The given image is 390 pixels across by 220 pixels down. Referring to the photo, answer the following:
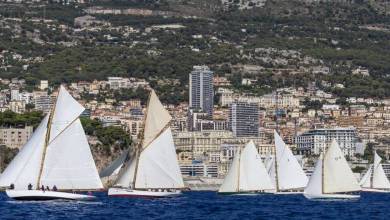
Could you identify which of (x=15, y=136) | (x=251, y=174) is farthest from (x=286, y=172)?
(x=15, y=136)

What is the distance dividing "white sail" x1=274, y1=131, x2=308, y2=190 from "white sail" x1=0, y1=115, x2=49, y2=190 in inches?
1252

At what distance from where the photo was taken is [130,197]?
89625 millimetres

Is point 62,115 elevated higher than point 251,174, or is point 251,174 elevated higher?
point 62,115

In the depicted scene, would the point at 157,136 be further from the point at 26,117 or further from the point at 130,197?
the point at 26,117

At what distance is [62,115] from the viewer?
76000 millimetres

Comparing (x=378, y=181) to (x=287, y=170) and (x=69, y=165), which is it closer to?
(x=287, y=170)

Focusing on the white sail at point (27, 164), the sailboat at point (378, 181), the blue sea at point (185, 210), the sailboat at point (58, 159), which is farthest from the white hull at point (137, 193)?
the sailboat at point (378, 181)

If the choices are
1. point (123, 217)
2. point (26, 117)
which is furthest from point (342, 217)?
point (26, 117)

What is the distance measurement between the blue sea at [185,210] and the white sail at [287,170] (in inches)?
427

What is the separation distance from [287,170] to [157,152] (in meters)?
22.2

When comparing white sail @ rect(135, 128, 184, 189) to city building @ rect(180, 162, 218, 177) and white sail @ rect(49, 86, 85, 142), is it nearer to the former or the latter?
white sail @ rect(49, 86, 85, 142)

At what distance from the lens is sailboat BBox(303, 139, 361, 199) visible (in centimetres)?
9231

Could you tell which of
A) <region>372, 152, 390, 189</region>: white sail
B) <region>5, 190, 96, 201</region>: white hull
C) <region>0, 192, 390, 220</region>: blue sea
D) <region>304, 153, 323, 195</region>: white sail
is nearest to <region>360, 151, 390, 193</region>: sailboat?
<region>372, 152, 390, 189</region>: white sail

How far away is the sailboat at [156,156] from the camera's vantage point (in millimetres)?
85688
